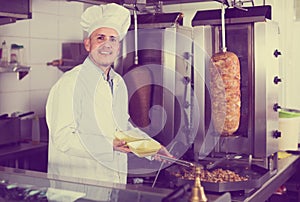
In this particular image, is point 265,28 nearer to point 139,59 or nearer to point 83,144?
point 139,59

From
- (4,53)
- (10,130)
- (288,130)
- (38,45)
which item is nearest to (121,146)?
(288,130)

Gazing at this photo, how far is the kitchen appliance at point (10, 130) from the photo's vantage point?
2439 millimetres

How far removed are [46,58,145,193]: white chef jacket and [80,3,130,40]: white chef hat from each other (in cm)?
17

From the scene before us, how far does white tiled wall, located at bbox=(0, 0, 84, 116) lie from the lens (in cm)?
269

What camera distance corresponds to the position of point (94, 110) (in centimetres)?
188

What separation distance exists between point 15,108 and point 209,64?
56.4 inches

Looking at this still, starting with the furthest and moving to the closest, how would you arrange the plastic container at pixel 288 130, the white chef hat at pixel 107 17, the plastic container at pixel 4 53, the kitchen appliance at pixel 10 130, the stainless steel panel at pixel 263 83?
the plastic container at pixel 4 53 < the kitchen appliance at pixel 10 130 < the plastic container at pixel 288 130 < the white chef hat at pixel 107 17 < the stainless steel panel at pixel 263 83

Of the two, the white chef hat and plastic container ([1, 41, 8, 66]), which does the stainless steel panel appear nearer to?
the white chef hat

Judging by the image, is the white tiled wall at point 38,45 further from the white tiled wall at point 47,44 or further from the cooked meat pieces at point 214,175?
the cooked meat pieces at point 214,175

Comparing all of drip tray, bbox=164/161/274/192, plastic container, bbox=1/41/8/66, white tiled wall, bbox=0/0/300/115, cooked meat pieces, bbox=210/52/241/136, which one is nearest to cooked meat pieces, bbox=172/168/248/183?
drip tray, bbox=164/161/274/192

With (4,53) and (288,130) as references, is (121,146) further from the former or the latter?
(4,53)

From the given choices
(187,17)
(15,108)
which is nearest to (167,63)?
(187,17)

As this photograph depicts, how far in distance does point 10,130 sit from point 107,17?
3.05 ft

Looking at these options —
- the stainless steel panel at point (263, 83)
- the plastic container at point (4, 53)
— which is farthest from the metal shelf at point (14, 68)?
the stainless steel panel at point (263, 83)
